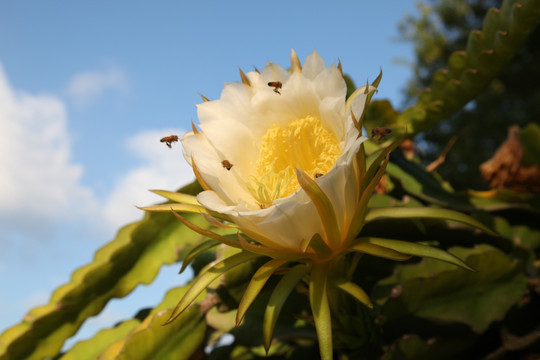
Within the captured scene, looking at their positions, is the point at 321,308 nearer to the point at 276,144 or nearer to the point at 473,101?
the point at 276,144

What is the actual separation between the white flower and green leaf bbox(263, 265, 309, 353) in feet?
0.14

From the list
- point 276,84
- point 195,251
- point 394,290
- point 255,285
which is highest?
point 276,84

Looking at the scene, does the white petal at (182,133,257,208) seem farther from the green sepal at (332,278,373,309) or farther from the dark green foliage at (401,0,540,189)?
the dark green foliage at (401,0,540,189)

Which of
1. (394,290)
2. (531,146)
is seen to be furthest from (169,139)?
(531,146)

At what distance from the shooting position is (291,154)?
75 centimetres

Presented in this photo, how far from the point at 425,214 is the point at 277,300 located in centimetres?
24

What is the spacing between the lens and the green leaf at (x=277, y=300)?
1.96 feet

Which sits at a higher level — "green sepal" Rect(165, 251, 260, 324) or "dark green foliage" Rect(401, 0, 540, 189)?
Answer: "dark green foliage" Rect(401, 0, 540, 189)

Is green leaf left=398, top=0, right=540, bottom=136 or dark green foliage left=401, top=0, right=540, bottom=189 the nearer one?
green leaf left=398, top=0, right=540, bottom=136

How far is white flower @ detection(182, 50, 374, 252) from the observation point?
626mm

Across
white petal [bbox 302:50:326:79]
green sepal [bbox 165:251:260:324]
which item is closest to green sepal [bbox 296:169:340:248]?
green sepal [bbox 165:251:260:324]

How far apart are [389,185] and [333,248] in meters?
0.60

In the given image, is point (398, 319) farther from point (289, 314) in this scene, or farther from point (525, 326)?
point (525, 326)

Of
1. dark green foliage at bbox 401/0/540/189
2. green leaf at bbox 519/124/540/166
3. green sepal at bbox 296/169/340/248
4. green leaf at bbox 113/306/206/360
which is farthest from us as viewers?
dark green foliage at bbox 401/0/540/189
